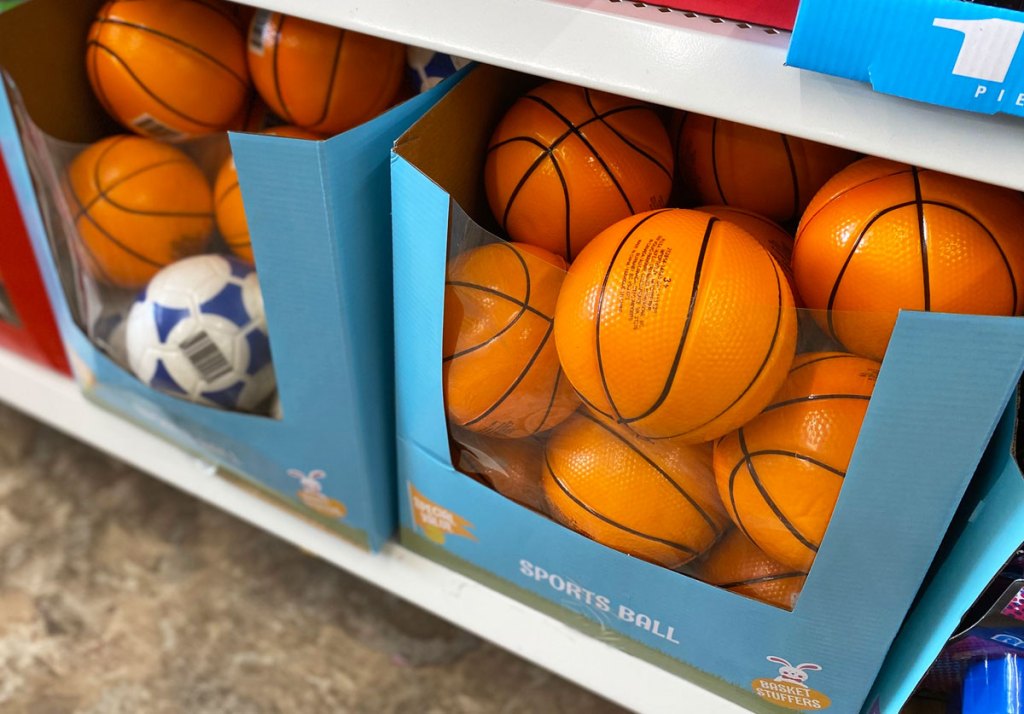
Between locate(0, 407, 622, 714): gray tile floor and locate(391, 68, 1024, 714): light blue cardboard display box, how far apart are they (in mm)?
221

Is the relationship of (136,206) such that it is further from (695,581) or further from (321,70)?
(695,581)

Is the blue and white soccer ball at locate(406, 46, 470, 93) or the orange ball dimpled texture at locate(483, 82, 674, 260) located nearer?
the orange ball dimpled texture at locate(483, 82, 674, 260)

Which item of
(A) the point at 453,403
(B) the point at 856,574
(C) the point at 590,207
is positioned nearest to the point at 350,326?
(A) the point at 453,403

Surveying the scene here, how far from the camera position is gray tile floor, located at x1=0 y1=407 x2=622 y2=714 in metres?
1.09

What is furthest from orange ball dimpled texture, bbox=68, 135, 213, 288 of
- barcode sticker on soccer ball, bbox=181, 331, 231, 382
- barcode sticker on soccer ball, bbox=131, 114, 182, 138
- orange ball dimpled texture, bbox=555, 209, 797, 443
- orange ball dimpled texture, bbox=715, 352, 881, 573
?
orange ball dimpled texture, bbox=715, 352, 881, 573

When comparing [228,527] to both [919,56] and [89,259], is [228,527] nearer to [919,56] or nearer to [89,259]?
[89,259]

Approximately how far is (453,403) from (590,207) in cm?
24

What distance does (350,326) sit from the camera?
2.75 feet

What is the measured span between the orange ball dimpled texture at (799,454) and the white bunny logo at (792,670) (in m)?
0.10

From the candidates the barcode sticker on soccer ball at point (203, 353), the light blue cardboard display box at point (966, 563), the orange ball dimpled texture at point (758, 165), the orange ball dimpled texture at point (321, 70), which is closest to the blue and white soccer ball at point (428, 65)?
the orange ball dimpled texture at point (321, 70)

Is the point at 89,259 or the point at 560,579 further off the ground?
the point at 89,259

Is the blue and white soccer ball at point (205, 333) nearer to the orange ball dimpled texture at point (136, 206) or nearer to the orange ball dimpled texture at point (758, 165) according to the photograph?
the orange ball dimpled texture at point (136, 206)

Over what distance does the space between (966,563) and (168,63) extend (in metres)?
0.99

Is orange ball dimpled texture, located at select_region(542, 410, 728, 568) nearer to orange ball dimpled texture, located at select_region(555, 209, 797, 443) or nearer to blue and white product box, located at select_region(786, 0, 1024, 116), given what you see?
orange ball dimpled texture, located at select_region(555, 209, 797, 443)
